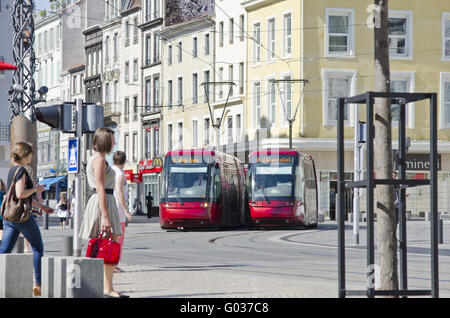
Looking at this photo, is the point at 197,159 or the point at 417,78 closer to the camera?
the point at 197,159

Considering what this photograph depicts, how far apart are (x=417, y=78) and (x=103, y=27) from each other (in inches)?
1370

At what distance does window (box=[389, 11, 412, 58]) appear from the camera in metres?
60.1

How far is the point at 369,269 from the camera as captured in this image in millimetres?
9938

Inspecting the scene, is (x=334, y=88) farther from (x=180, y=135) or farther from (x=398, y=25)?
(x=180, y=135)

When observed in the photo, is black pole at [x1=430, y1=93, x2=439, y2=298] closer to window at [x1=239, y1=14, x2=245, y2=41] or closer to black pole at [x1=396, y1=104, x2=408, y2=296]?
black pole at [x1=396, y1=104, x2=408, y2=296]

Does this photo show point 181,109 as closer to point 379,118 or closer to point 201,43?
point 201,43

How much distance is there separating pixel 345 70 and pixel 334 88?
1.12 metres

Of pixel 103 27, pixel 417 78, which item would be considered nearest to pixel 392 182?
pixel 417 78

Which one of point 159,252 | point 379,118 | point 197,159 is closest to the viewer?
point 379,118

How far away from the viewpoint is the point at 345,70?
195ft

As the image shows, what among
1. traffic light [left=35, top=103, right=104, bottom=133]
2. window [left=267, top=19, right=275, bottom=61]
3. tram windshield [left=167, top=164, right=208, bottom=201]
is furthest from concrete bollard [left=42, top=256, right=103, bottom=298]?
window [left=267, top=19, right=275, bottom=61]

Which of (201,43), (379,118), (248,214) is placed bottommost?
(248,214)

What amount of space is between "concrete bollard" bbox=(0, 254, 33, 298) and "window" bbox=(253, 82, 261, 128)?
Answer: 5136 centimetres

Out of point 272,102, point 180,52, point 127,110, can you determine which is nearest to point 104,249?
point 272,102
